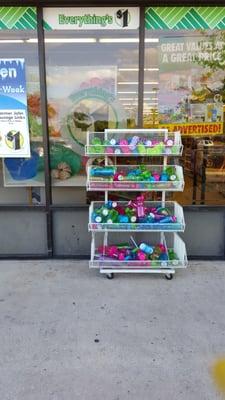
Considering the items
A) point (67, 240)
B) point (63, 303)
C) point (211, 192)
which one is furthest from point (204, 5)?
point (63, 303)

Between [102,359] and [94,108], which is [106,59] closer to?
[94,108]

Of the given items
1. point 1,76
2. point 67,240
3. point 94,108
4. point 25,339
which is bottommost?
point 25,339

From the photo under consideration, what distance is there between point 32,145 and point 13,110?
410mm

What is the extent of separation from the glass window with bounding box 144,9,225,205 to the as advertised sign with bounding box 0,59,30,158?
1.29 meters

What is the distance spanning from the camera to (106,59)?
155 inches

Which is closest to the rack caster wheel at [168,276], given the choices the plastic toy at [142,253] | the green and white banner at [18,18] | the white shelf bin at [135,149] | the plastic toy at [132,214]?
the plastic toy at [142,253]

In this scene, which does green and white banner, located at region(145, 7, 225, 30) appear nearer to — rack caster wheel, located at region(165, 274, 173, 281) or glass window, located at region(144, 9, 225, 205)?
glass window, located at region(144, 9, 225, 205)

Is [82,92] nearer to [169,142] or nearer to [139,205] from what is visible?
[169,142]

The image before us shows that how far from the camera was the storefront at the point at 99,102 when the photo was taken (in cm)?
374

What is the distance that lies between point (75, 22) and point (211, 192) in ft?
7.61

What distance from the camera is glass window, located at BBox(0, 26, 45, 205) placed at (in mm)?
3785

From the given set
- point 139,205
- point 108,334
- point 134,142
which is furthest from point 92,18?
point 108,334

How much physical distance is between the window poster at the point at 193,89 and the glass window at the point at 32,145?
1.34 metres

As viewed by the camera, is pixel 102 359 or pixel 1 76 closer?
pixel 102 359
